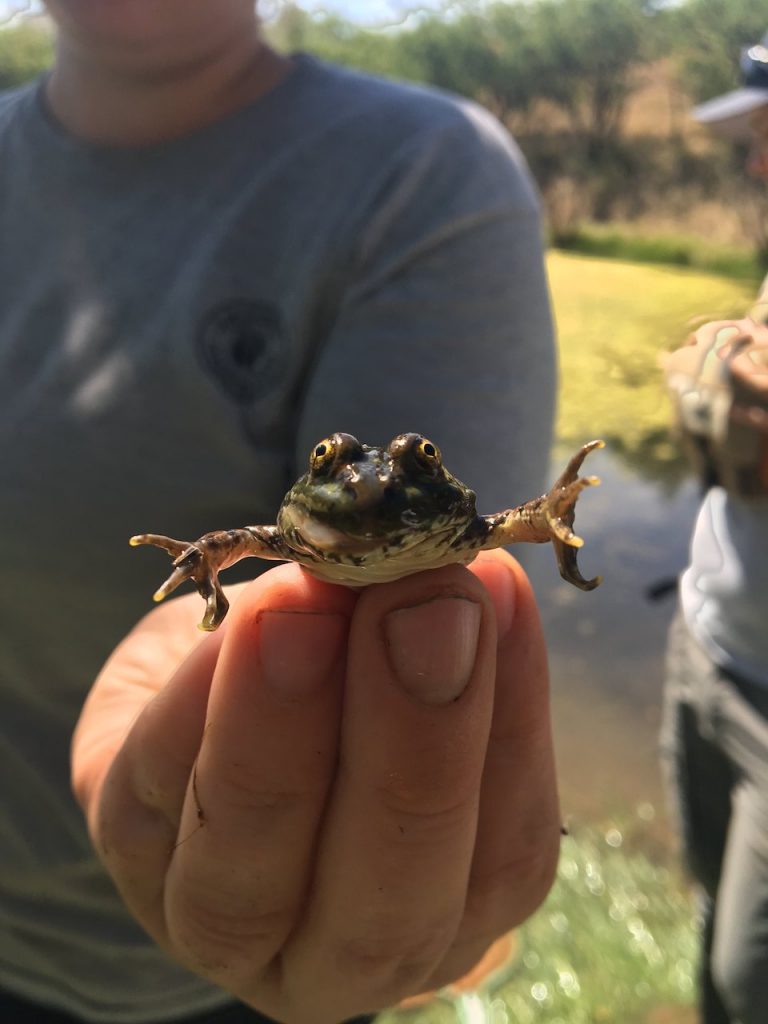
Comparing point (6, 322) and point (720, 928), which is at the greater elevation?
point (6, 322)

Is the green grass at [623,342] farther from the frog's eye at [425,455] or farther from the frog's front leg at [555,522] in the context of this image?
the frog's eye at [425,455]

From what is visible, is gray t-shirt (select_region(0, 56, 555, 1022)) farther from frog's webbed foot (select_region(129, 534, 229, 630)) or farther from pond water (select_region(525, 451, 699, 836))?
pond water (select_region(525, 451, 699, 836))

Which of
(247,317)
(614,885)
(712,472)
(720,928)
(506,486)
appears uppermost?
(247,317)

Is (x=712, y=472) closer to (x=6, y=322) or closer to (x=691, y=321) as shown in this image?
(x=691, y=321)

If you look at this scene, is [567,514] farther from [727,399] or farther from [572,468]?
[727,399]

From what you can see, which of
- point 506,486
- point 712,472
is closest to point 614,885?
point 712,472

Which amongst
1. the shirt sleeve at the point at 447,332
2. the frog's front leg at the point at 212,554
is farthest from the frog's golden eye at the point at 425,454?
the shirt sleeve at the point at 447,332
